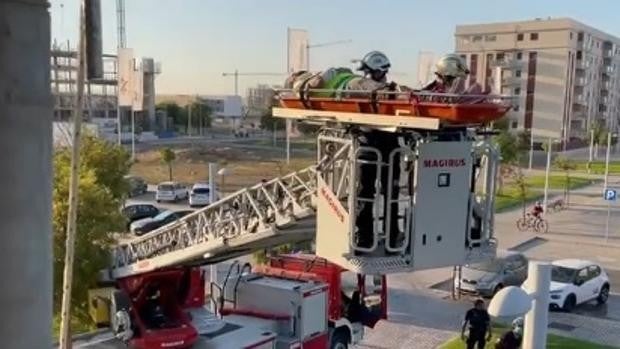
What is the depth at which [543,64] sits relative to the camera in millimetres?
77250

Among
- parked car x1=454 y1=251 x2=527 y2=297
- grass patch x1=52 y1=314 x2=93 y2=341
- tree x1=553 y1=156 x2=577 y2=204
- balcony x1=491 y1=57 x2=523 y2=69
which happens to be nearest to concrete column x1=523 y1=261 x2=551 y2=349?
grass patch x1=52 y1=314 x2=93 y2=341

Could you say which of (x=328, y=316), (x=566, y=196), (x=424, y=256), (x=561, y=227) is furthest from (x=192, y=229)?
(x=566, y=196)

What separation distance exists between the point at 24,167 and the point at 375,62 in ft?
20.3

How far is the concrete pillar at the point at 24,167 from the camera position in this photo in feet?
10.8

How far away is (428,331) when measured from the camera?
1480cm

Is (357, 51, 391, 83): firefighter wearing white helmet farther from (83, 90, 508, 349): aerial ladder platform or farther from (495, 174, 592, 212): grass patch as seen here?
(495, 174, 592, 212): grass patch

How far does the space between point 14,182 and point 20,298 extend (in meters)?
0.59

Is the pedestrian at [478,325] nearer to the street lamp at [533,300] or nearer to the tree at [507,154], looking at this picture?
the street lamp at [533,300]

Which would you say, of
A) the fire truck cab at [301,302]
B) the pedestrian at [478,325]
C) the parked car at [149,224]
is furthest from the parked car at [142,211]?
the pedestrian at [478,325]

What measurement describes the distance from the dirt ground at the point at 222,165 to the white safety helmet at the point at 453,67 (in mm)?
29388

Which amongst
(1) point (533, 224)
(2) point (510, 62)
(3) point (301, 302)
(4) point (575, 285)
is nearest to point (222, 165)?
(1) point (533, 224)

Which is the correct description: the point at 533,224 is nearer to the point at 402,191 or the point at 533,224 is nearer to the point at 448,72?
the point at 402,191

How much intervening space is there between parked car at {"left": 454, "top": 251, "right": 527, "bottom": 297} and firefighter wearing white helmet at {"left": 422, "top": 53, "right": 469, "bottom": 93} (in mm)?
9852

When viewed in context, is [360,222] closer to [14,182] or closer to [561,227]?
[14,182]
